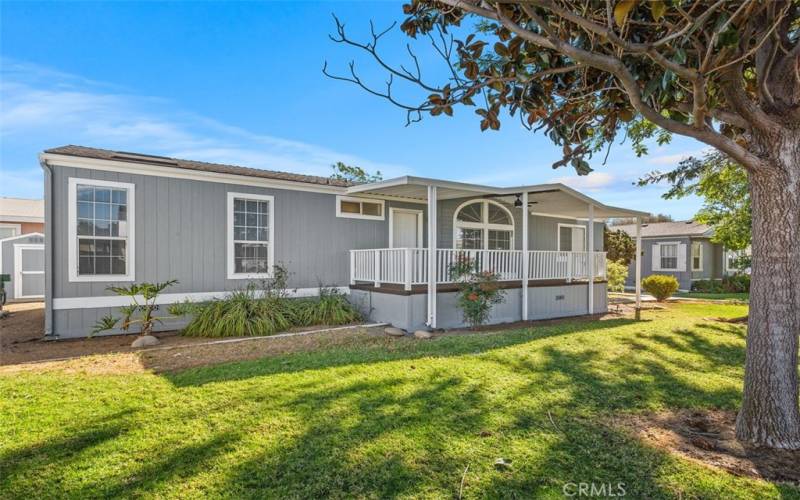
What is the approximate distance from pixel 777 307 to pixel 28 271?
61.6 ft

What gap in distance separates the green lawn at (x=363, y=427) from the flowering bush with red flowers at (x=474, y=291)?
9.69ft

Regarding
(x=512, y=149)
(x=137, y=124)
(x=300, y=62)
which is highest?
(x=300, y=62)

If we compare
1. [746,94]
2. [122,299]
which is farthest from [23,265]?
[746,94]

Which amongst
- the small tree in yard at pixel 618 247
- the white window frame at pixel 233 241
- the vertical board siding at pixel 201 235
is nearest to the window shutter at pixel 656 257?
the small tree in yard at pixel 618 247

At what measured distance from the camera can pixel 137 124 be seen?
36.7ft

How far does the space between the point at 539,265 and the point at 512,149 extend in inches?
138

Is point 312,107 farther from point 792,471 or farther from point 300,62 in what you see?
point 792,471

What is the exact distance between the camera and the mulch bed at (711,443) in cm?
276

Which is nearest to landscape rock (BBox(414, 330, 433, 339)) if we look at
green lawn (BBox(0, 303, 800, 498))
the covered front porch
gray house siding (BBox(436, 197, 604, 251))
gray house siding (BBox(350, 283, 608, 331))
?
gray house siding (BBox(350, 283, 608, 331))

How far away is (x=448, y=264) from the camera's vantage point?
→ 9305mm

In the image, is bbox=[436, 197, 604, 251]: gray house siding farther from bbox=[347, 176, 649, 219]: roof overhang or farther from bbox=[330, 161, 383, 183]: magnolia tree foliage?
bbox=[330, 161, 383, 183]: magnolia tree foliage

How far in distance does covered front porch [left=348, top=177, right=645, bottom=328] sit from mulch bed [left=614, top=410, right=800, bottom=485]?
5.43 meters

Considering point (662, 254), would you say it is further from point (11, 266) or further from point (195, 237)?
point (11, 266)

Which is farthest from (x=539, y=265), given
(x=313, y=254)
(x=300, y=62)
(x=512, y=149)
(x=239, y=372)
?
(x=239, y=372)
